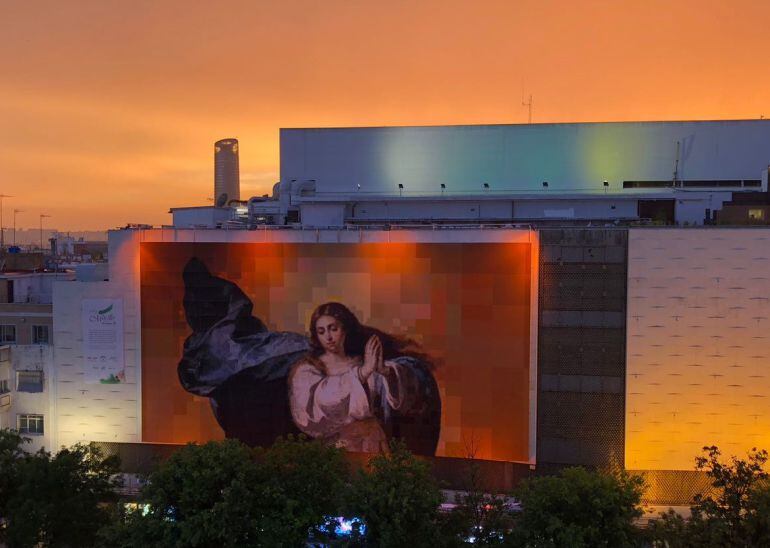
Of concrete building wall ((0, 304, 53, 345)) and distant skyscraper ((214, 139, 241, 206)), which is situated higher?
distant skyscraper ((214, 139, 241, 206))

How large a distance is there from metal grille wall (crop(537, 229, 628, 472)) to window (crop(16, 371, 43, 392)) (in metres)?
19.8

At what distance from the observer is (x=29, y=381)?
22.3m

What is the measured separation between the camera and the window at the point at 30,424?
22.4 m

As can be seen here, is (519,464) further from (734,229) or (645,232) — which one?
(734,229)

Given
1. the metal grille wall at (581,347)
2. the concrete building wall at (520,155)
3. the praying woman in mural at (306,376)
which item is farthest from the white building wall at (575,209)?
the praying woman in mural at (306,376)

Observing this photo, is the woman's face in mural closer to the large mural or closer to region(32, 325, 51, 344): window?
the large mural

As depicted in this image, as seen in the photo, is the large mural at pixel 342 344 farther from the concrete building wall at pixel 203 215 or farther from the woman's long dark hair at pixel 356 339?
the concrete building wall at pixel 203 215

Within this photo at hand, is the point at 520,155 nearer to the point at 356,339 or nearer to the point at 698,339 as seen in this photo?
the point at 698,339

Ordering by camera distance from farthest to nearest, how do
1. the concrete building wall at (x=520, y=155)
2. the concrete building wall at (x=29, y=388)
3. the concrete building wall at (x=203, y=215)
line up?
the concrete building wall at (x=203, y=215) → the concrete building wall at (x=520, y=155) → the concrete building wall at (x=29, y=388)

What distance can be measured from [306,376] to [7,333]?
13726 mm

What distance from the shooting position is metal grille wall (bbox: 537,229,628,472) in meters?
18.9

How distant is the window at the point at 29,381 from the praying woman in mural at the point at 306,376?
6.29 m

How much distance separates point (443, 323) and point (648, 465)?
28.5 feet

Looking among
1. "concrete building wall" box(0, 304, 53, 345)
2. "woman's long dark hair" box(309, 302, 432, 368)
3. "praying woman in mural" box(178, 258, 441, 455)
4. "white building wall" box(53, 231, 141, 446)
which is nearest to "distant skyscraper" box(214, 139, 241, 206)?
"concrete building wall" box(0, 304, 53, 345)
